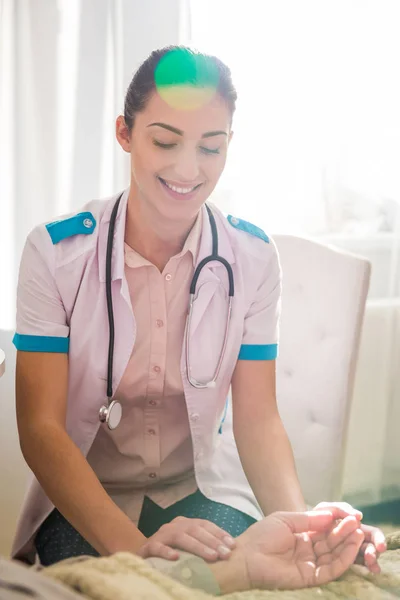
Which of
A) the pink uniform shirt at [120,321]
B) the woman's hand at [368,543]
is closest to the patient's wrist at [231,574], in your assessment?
the woman's hand at [368,543]

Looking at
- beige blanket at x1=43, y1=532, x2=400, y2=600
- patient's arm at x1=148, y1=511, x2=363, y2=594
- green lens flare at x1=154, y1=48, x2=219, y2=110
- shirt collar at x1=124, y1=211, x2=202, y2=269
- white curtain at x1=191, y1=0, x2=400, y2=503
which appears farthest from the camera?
white curtain at x1=191, y1=0, x2=400, y2=503

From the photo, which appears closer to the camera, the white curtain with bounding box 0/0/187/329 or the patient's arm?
the patient's arm

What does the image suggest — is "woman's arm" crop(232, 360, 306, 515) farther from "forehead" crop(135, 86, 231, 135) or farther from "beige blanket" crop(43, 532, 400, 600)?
"forehead" crop(135, 86, 231, 135)

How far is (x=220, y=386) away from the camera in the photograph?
916 mm

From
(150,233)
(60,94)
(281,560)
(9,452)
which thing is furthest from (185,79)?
(9,452)

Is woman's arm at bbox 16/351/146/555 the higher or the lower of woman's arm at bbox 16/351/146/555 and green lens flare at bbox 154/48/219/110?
the lower

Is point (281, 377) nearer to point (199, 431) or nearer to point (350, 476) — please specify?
point (199, 431)

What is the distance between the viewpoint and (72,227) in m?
0.85

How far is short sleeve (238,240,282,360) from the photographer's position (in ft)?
3.00

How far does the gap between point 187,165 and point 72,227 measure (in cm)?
16

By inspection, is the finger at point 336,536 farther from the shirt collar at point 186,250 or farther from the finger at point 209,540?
the shirt collar at point 186,250

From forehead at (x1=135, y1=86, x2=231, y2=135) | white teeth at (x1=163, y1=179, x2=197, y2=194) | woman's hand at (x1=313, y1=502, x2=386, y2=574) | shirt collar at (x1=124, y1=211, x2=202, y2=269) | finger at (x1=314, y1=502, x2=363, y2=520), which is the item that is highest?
forehead at (x1=135, y1=86, x2=231, y2=135)

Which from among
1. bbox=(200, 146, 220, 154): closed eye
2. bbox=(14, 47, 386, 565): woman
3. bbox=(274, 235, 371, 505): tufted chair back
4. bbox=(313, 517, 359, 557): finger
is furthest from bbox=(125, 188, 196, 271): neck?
bbox=(313, 517, 359, 557): finger

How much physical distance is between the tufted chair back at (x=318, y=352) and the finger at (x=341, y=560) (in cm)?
39
